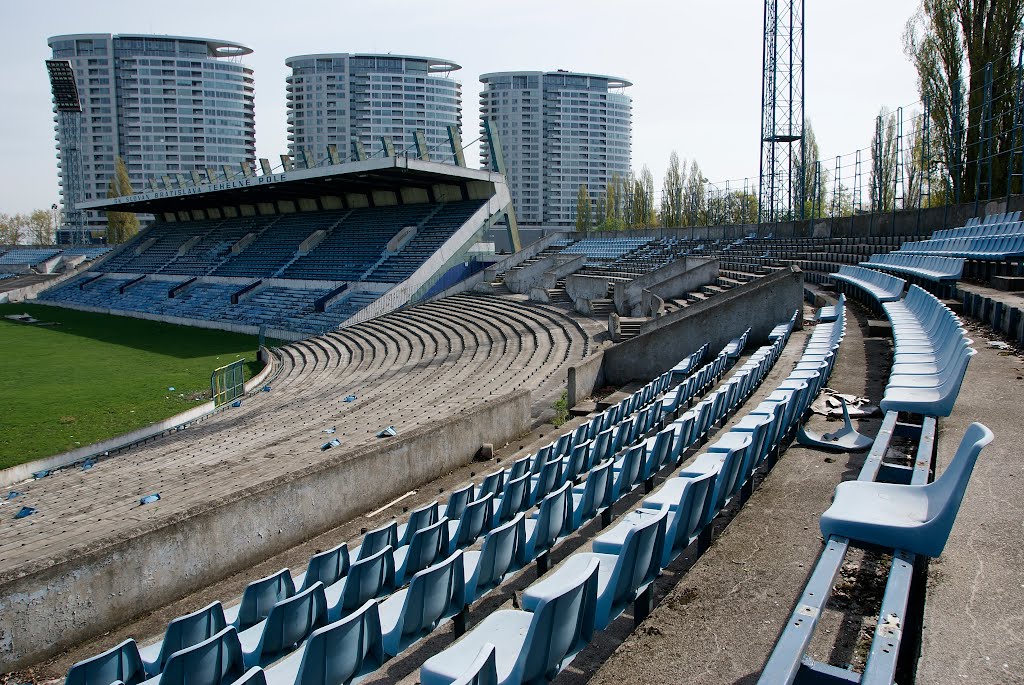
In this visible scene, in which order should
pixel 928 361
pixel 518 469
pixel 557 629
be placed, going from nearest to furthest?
pixel 557 629 → pixel 928 361 → pixel 518 469

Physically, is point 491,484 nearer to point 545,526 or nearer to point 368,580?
point 545,526

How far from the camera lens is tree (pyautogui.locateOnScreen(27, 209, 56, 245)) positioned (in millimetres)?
109625

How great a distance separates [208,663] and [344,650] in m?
0.73

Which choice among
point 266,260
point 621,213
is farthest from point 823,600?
point 621,213

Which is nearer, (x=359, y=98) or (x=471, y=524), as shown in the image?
(x=471, y=524)

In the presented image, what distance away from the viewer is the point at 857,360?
9.58 meters

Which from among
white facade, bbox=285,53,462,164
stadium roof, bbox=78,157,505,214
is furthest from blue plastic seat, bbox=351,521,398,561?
white facade, bbox=285,53,462,164

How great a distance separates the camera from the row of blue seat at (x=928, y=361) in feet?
16.9

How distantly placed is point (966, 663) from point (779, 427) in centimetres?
359

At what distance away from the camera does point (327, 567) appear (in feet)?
15.9

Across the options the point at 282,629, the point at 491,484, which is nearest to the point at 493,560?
the point at 282,629

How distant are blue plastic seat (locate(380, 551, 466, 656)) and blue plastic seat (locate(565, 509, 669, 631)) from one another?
0.51 m

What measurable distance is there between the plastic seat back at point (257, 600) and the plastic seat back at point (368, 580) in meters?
0.47

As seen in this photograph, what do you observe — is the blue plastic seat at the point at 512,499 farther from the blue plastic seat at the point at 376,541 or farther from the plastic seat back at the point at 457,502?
the blue plastic seat at the point at 376,541
